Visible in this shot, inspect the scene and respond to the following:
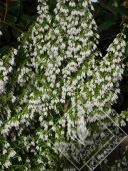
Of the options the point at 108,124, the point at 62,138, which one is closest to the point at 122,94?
the point at 108,124

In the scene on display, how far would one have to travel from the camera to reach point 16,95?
577cm

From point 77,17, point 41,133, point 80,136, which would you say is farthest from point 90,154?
point 77,17

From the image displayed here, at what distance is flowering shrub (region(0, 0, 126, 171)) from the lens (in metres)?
5.37

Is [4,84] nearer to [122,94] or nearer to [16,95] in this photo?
[16,95]

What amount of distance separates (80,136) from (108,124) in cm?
35

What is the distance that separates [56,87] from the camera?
5586mm

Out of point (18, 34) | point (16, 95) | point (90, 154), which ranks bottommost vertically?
point (90, 154)

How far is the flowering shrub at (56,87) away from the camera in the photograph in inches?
211

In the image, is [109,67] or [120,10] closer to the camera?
[109,67]

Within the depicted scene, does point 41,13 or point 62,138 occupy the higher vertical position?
point 41,13

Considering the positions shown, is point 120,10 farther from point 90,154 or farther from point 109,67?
point 90,154

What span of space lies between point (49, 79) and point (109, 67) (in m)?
0.69

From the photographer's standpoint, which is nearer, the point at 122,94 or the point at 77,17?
the point at 77,17

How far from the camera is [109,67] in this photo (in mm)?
5320
